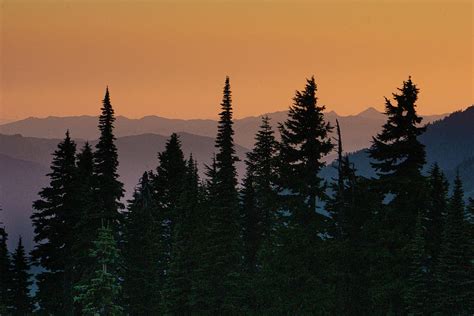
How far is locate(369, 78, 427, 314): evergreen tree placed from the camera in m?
40.8

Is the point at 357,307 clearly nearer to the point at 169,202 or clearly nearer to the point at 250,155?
the point at 250,155

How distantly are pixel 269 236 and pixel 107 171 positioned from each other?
59.3ft

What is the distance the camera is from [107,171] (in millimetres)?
70875

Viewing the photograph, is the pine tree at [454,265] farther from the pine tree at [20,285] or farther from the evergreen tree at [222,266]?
the pine tree at [20,285]

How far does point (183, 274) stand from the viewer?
5750 cm

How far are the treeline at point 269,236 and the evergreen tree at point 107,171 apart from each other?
0.48 ft

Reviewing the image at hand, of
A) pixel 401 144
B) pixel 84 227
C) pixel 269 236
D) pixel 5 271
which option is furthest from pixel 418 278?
pixel 5 271

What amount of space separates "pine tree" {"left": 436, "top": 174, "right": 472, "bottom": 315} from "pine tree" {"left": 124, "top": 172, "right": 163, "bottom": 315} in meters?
23.0

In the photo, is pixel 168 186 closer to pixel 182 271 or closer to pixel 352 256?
pixel 182 271

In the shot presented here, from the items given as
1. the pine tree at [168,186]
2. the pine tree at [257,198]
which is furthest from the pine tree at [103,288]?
the pine tree at [168,186]

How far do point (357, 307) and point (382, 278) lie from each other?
7.05 feet

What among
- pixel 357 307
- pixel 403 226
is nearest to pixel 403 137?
pixel 403 226

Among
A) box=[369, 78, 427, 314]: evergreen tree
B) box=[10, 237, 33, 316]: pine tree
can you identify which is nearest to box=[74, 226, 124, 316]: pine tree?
box=[369, 78, 427, 314]: evergreen tree

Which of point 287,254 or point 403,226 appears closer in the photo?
point 287,254
